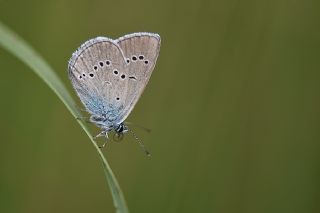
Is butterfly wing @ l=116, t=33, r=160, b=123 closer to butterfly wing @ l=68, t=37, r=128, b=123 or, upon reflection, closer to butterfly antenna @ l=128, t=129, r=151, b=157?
butterfly wing @ l=68, t=37, r=128, b=123

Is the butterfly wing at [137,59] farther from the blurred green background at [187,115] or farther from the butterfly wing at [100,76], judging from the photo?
the blurred green background at [187,115]

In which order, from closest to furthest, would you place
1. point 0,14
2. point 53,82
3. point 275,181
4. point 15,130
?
1. point 53,82
2. point 15,130
3. point 0,14
4. point 275,181

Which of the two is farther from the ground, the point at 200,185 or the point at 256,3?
the point at 256,3

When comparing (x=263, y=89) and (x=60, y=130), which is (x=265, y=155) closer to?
(x=263, y=89)

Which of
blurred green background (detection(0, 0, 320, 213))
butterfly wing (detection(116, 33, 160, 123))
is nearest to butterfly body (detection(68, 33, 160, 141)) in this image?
butterfly wing (detection(116, 33, 160, 123))

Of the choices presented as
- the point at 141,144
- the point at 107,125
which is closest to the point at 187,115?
the point at 141,144

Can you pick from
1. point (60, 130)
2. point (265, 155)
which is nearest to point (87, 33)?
point (60, 130)

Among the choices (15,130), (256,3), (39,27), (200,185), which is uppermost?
(256,3)
